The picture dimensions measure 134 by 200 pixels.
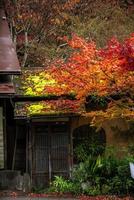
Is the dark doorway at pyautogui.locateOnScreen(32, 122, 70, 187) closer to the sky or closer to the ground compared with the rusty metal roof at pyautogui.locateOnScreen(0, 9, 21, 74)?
closer to the ground

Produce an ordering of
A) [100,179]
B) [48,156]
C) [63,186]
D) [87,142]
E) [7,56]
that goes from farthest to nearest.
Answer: [87,142], [48,156], [63,186], [100,179], [7,56]

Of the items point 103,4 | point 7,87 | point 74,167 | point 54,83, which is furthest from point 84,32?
point 7,87

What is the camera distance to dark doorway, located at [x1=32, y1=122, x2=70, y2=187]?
55.4ft

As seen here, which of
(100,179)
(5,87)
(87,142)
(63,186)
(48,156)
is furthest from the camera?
(87,142)

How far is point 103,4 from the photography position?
88.5 ft

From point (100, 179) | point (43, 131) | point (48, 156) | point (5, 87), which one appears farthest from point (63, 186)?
point (5, 87)

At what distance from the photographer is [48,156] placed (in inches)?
663

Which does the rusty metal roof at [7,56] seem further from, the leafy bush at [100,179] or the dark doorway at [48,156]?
the leafy bush at [100,179]

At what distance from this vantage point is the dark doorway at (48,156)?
16875 mm

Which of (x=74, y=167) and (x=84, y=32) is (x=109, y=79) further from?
(x=84, y=32)

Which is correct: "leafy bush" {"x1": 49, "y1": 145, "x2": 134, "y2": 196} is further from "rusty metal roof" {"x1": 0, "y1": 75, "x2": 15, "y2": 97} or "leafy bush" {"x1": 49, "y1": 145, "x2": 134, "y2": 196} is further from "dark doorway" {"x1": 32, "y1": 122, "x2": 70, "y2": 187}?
"rusty metal roof" {"x1": 0, "y1": 75, "x2": 15, "y2": 97}

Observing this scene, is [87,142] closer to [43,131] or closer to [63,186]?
[43,131]

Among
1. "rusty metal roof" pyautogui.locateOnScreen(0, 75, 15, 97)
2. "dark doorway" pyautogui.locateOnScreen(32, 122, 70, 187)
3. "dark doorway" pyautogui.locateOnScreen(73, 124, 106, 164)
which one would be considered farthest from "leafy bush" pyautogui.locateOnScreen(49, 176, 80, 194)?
"rusty metal roof" pyautogui.locateOnScreen(0, 75, 15, 97)

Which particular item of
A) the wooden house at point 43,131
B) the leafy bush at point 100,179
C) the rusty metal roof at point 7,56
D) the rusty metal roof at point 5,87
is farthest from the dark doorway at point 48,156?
the rusty metal roof at point 7,56
